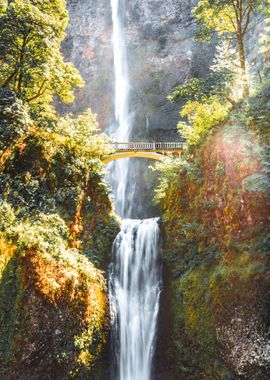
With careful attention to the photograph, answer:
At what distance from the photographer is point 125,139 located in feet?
107

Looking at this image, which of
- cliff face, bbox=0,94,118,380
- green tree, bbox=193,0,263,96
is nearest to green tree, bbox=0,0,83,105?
cliff face, bbox=0,94,118,380

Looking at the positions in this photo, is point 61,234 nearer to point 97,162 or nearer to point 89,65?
point 97,162

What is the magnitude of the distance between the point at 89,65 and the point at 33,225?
110ft

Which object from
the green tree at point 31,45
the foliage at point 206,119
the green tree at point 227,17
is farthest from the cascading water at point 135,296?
the green tree at point 227,17

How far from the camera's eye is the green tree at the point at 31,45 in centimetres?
1002

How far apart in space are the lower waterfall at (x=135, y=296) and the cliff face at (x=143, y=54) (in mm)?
20220

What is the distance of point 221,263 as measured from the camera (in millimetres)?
8750

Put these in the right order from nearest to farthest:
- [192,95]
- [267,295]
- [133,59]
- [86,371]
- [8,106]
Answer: [267,295] → [86,371] → [8,106] → [192,95] → [133,59]

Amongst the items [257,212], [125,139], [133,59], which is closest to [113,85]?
[133,59]

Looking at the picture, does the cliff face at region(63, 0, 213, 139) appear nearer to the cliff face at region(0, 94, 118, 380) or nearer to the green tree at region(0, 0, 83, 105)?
the green tree at region(0, 0, 83, 105)

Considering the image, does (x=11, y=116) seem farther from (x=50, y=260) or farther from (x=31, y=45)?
(x=50, y=260)

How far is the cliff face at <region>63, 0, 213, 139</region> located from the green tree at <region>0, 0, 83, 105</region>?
20.2m

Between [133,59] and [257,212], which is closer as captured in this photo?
[257,212]

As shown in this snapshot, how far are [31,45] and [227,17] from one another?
9320mm
